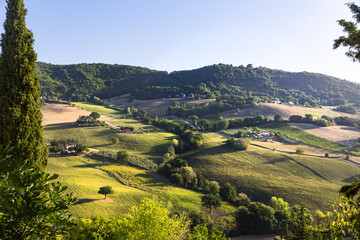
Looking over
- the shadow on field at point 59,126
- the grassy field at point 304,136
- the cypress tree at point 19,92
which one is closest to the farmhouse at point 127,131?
the shadow on field at point 59,126

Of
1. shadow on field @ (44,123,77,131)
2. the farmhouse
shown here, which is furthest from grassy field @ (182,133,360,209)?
shadow on field @ (44,123,77,131)

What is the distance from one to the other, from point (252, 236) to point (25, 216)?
38436 millimetres

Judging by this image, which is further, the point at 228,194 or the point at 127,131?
the point at 127,131

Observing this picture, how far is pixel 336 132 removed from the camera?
306 ft

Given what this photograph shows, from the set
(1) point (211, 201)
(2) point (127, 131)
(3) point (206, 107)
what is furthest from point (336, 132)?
(2) point (127, 131)

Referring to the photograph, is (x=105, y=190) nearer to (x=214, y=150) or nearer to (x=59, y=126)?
(x=214, y=150)

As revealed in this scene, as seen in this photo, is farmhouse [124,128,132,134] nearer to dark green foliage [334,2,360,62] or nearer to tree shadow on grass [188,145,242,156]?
tree shadow on grass [188,145,242,156]

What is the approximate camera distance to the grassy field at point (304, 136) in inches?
3038

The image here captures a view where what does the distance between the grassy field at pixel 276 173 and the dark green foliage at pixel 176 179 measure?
26.8 ft

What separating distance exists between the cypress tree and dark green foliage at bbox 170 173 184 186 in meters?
36.1

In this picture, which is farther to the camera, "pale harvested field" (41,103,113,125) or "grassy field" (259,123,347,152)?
"pale harvested field" (41,103,113,125)

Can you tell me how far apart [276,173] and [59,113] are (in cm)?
10639

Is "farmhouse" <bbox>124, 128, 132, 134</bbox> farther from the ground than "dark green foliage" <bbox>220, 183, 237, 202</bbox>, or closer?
farther from the ground

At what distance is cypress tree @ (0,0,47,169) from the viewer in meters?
14.7
